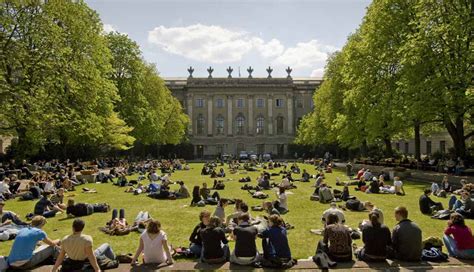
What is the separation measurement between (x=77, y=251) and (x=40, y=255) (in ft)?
4.14

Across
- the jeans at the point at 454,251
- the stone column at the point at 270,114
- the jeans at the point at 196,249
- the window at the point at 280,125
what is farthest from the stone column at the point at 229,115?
the jeans at the point at 454,251

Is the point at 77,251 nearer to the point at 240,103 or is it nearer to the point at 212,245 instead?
the point at 212,245

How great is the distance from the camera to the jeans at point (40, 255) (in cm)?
828

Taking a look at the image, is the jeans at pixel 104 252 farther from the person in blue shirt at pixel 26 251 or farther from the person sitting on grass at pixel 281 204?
the person sitting on grass at pixel 281 204

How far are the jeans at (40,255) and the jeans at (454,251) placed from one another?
28.8 ft

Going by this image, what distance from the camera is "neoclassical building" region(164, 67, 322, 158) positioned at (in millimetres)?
80125

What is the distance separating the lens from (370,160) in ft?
131

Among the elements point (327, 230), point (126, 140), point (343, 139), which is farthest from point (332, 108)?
point (327, 230)

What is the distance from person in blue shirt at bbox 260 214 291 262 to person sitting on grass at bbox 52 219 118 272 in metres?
3.46

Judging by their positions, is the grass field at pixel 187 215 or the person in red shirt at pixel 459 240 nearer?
the person in red shirt at pixel 459 240

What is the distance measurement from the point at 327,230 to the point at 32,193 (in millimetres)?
15865

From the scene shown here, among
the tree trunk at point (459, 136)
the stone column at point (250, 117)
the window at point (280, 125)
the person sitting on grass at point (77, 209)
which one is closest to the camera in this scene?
the person sitting on grass at point (77, 209)

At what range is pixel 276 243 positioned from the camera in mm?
8578

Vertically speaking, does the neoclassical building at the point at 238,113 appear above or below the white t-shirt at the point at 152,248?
above
